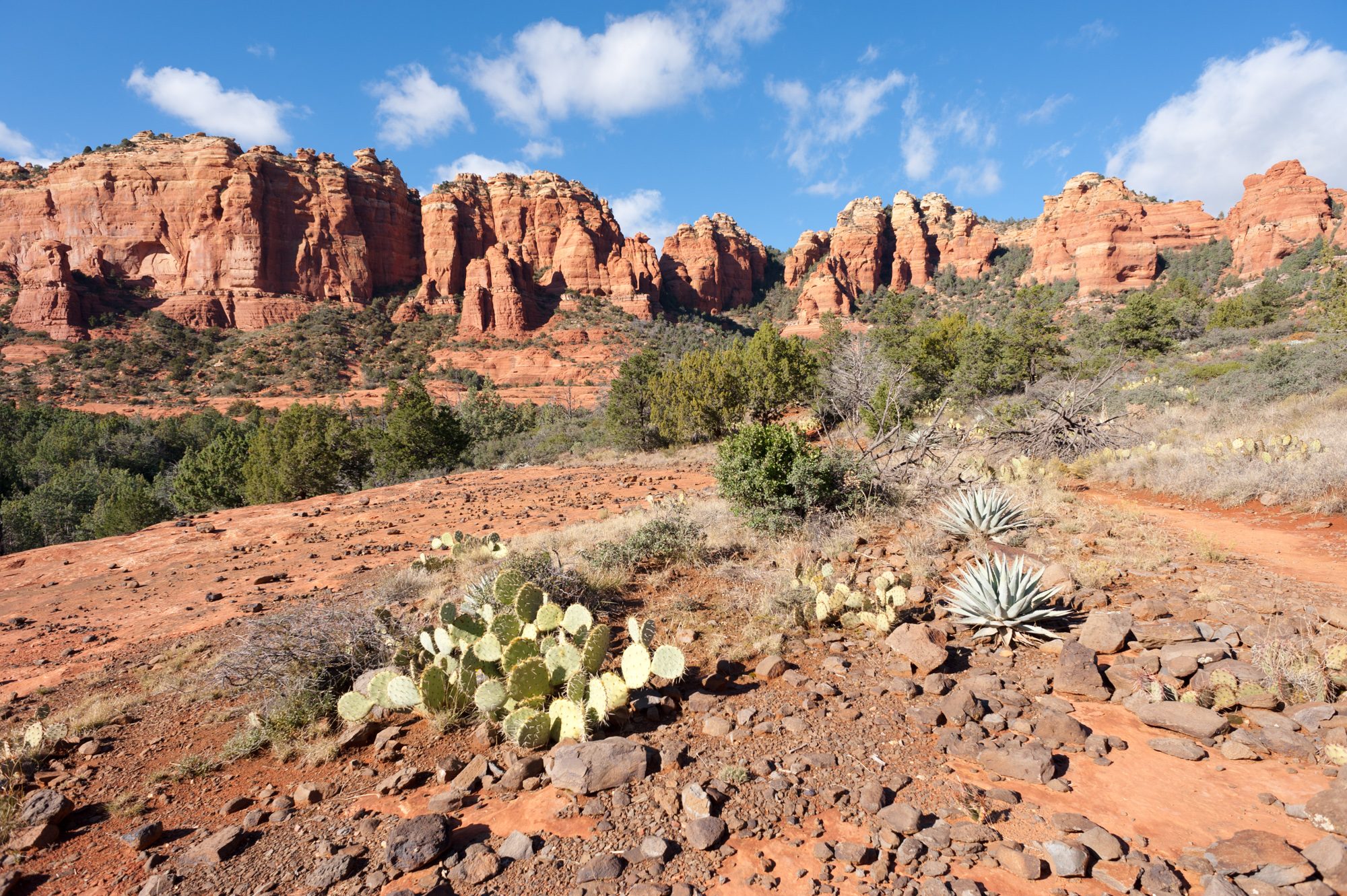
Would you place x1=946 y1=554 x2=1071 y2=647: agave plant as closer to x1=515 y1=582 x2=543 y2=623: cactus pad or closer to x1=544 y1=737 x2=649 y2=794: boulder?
x1=544 y1=737 x2=649 y2=794: boulder

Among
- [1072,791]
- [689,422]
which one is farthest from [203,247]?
[1072,791]

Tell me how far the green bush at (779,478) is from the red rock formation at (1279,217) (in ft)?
260

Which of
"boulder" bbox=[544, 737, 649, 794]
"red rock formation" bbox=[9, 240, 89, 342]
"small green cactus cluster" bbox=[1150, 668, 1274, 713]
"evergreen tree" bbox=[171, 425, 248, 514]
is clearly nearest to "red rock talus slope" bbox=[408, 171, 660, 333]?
"red rock formation" bbox=[9, 240, 89, 342]

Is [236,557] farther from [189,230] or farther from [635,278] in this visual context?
[189,230]

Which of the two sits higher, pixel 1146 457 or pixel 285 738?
pixel 1146 457

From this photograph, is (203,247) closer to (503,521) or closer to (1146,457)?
(503,521)

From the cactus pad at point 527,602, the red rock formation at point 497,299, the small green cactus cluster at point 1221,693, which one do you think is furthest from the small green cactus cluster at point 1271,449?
the red rock formation at point 497,299

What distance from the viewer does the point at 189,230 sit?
63688mm

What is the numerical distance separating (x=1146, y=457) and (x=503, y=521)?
37.7ft

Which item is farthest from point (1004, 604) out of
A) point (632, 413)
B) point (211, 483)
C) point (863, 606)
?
point (211, 483)

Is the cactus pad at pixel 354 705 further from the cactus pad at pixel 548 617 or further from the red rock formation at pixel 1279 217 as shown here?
the red rock formation at pixel 1279 217

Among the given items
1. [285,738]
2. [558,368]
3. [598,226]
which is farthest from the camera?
[598,226]

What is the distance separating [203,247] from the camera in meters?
63.1

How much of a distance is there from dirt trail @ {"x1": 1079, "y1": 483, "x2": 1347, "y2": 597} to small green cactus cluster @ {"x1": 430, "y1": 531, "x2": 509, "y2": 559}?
7.95m
